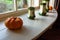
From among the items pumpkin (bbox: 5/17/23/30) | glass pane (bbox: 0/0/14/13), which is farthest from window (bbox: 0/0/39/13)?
pumpkin (bbox: 5/17/23/30)

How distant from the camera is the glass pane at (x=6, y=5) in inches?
65.7

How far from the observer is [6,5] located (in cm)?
175

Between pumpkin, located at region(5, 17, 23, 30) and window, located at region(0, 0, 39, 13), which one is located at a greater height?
window, located at region(0, 0, 39, 13)

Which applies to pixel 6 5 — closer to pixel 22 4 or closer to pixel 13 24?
pixel 22 4

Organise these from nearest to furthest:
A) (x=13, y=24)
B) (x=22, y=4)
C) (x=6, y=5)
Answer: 1. (x=13, y=24)
2. (x=6, y=5)
3. (x=22, y=4)

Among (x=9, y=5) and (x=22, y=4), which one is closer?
(x=9, y=5)

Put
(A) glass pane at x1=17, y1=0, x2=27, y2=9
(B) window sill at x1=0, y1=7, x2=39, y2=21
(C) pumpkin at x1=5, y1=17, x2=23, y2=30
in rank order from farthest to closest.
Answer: (A) glass pane at x1=17, y1=0, x2=27, y2=9 < (B) window sill at x1=0, y1=7, x2=39, y2=21 < (C) pumpkin at x1=5, y1=17, x2=23, y2=30

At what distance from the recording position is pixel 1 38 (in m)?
0.96

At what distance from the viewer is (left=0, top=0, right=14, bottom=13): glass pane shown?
1.67 meters

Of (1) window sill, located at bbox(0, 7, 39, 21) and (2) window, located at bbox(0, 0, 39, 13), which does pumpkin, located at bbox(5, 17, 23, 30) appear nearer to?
(1) window sill, located at bbox(0, 7, 39, 21)

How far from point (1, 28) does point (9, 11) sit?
1.94 ft

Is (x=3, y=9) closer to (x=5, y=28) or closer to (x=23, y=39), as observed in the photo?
(x=5, y=28)

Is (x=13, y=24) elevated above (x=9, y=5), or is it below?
below

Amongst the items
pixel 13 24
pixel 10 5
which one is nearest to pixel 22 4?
pixel 10 5
